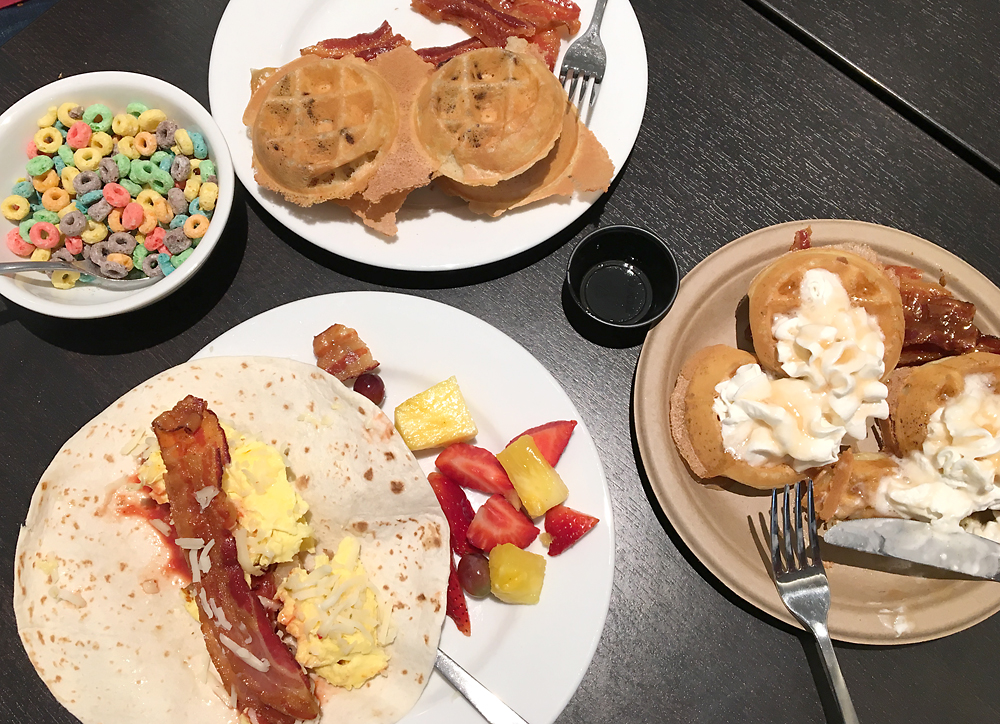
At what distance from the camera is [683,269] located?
1.90 m

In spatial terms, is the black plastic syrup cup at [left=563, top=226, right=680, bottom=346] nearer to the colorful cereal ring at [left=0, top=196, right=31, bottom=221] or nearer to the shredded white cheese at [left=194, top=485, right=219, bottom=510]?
the shredded white cheese at [left=194, top=485, right=219, bottom=510]

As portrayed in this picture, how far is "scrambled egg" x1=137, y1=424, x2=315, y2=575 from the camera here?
54.5 inches

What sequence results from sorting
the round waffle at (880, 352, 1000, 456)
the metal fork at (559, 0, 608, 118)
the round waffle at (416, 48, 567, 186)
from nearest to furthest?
the round waffle at (880, 352, 1000, 456) < the round waffle at (416, 48, 567, 186) < the metal fork at (559, 0, 608, 118)

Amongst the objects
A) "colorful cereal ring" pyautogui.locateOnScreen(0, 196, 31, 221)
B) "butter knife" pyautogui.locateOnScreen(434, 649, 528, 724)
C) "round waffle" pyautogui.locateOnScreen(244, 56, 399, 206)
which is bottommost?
"butter knife" pyautogui.locateOnScreen(434, 649, 528, 724)

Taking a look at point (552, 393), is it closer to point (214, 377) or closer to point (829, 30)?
point (214, 377)

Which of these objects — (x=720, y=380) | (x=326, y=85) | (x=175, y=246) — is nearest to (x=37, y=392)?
(x=175, y=246)

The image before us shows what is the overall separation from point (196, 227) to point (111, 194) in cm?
26

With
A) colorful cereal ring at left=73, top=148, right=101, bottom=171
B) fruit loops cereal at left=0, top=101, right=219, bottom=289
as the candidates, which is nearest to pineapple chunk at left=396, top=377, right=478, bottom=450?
fruit loops cereal at left=0, top=101, right=219, bottom=289

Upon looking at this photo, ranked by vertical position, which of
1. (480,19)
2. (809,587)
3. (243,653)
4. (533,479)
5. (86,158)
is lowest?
(243,653)

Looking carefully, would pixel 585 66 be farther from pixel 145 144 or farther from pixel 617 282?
pixel 145 144

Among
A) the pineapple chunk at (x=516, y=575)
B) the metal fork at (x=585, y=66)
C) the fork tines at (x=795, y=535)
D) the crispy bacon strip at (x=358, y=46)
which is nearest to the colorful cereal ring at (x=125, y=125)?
the crispy bacon strip at (x=358, y=46)

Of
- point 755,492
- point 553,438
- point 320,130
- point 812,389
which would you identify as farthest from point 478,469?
point 320,130

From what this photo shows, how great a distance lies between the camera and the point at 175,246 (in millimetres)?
1726

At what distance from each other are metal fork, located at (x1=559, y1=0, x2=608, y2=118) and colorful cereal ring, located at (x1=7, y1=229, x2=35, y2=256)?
5.23 feet
